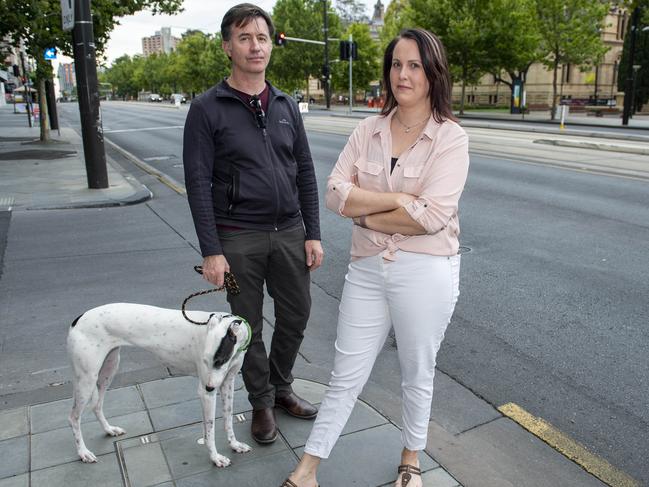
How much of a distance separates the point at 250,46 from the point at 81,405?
1905 millimetres

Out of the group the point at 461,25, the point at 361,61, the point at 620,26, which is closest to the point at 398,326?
the point at 461,25

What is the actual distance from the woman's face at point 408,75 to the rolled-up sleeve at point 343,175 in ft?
0.93

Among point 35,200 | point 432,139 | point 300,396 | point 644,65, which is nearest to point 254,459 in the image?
point 300,396

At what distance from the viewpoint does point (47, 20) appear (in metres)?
15.6

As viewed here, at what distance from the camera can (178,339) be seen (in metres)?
2.79

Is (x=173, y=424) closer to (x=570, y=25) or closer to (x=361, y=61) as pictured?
(x=570, y=25)

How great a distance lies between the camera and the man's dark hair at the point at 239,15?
2.73 metres

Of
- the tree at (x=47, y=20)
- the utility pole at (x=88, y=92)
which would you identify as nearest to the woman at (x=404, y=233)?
the utility pole at (x=88, y=92)

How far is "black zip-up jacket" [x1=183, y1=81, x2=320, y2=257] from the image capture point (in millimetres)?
2764

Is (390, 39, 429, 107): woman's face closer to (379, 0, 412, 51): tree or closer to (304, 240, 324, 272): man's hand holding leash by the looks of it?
(304, 240, 324, 272): man's hand holding leash

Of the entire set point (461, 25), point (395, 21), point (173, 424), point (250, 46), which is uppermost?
point (395, 21)

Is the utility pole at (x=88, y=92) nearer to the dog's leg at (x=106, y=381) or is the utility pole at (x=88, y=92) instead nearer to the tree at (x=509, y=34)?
the dog's leg at (x=106, y=381)

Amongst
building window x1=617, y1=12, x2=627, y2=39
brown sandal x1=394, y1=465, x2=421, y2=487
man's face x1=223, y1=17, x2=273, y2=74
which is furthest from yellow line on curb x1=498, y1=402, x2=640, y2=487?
building window x1=617, y1=12, x2=627, y2=39

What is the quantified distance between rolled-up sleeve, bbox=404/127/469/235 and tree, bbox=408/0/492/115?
130 feet
